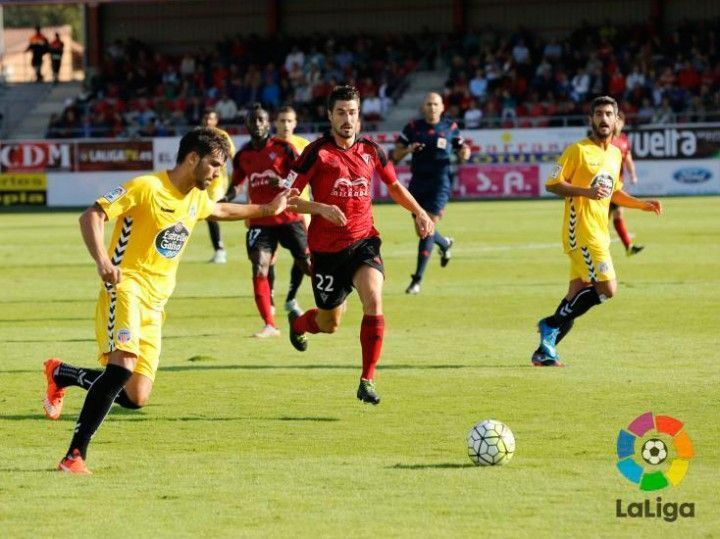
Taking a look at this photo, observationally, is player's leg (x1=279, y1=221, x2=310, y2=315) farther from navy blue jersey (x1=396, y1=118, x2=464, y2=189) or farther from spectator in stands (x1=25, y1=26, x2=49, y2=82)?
spectator in stands (x1=25, y1=26, x2=49, y2=82)

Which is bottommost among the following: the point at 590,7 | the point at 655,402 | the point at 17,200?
the point at 17,200

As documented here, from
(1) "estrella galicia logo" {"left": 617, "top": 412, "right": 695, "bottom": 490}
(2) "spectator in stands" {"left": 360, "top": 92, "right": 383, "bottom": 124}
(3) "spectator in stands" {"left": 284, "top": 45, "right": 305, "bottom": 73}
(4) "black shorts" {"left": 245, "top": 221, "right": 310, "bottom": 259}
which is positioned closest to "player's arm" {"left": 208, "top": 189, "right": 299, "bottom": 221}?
(1) "estrella galicia logo" {"left": 617, "top": 412, "right": 695, "bottom": 490}

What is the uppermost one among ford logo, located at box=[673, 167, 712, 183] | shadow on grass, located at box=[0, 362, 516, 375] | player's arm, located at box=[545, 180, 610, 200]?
player's arm, located at box=[545, 180, 610, 200]

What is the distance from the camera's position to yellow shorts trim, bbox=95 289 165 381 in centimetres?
743

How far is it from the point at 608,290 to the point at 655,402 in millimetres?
1867

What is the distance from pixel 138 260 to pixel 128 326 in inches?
15.1

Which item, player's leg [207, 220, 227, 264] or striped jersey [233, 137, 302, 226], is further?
player's leg [207, 220, 227, 264]

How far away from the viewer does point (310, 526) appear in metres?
6.28

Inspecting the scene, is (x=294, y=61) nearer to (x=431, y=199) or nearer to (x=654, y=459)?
(x=431, y=199)

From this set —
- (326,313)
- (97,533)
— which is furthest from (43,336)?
(97,533)

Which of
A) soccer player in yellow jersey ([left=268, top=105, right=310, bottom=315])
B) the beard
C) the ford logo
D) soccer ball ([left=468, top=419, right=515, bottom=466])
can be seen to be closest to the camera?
soccer ball ([left=468, top=419, right=515, bottom=466])

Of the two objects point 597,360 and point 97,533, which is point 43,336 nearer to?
point 597,360

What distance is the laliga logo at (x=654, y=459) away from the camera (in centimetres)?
645

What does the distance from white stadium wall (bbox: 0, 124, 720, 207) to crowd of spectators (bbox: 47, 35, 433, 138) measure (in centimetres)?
269
